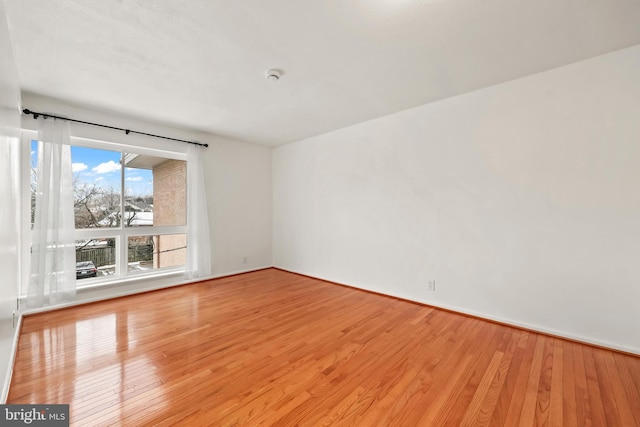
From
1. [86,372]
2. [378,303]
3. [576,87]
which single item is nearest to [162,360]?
[86,372]

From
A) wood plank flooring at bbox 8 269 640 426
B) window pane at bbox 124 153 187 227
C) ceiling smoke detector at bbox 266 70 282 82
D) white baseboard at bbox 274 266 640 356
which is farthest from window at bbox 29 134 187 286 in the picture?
white baseboard at bbox 274 266 640 356

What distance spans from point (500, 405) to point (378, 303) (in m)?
1.83

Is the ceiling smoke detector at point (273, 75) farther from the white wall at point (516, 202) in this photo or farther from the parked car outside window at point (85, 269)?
the parked car outside window at point (85, 269)

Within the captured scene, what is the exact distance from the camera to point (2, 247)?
164 cm

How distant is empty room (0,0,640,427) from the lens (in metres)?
1.75

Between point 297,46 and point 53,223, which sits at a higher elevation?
point 297,46

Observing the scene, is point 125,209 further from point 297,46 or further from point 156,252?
point 297,46

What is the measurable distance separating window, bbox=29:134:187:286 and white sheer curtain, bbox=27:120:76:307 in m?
0.21

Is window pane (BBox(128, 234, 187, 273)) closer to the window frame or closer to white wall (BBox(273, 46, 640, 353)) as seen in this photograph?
the window frame

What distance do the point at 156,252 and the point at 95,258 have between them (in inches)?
30.1

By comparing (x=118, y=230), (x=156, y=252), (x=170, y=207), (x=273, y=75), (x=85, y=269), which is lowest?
(x=85, y=269)

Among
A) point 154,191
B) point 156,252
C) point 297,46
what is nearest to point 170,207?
point 154,191

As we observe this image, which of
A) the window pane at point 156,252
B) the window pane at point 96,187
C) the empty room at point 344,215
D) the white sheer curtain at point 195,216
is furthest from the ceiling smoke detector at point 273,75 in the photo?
the window pane at point 156,252

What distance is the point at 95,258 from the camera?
364 cm
